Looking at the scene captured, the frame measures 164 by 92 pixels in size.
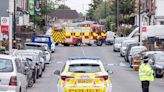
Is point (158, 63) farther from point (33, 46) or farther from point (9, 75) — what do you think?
point (9, 75)

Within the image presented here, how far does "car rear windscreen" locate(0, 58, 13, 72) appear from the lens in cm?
1805

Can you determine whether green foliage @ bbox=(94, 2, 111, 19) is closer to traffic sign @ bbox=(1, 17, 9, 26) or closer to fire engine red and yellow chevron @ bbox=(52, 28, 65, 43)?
fire engine red and yellow chevron @ bbox=(52, 28, 65, 43)

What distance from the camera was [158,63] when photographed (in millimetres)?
35594

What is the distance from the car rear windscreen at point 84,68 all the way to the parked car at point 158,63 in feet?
53.1

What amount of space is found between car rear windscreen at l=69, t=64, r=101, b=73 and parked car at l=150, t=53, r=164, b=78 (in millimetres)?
16182

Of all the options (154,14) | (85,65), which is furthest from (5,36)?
(85,65)

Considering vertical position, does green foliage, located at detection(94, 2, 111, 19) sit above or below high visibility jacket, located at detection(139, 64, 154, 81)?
above

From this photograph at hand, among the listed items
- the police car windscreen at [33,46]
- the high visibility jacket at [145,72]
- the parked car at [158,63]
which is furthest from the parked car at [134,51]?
the high visibility jacket at [145,72]

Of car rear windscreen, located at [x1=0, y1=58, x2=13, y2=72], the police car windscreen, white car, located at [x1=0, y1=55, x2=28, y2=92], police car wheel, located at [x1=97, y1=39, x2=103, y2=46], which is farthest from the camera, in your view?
police car wheel, located at [x1=97, y1=39, x2=103, y2=46]

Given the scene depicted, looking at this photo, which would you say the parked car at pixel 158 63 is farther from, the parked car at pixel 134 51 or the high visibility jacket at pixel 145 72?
the high visibility jacket at pixel 145 72

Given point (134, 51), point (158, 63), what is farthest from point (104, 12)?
point (158, 63)

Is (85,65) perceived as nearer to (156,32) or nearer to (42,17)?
(156,32)

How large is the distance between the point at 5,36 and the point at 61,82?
1406 inches

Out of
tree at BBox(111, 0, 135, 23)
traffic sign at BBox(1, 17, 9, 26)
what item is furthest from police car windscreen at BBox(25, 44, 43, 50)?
tree at BBox(111, 0, 135, 23)
